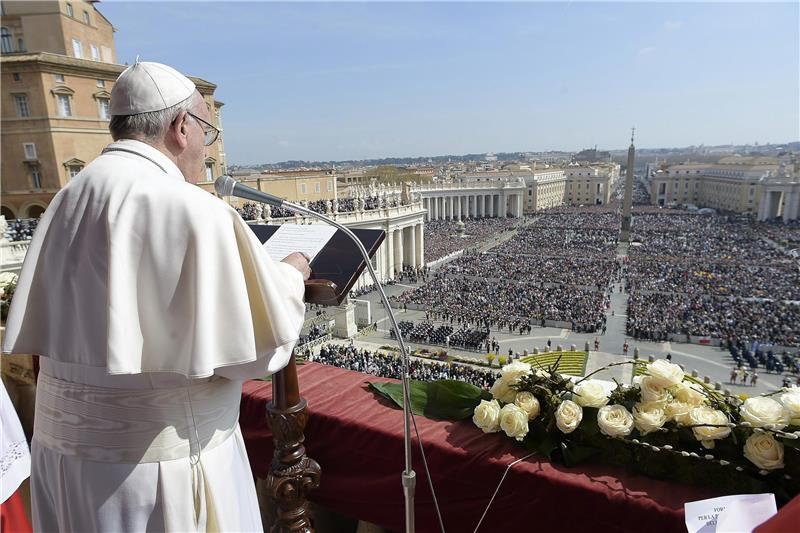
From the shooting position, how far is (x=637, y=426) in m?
2.26

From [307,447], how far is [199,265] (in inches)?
75.3

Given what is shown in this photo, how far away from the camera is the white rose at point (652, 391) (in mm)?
2293

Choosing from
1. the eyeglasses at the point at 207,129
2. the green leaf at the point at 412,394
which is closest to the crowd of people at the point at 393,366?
the green leaf at the point at 412,394

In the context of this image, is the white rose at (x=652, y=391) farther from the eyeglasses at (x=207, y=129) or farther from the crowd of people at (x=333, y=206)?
the crowd of people at (x=333, y=206)

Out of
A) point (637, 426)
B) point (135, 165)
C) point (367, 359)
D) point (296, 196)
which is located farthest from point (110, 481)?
point (296, 196)

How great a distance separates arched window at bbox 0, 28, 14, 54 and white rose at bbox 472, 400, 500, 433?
2943 cm

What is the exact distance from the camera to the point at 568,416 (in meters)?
2.32

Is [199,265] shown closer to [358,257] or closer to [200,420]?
[200,420]

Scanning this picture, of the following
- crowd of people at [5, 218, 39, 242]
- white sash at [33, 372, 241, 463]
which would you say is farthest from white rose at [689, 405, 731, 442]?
crowd of people at [5, 218, 39, 242]

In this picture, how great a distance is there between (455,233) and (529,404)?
187 ft

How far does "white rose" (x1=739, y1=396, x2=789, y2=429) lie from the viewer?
2078 millimetres

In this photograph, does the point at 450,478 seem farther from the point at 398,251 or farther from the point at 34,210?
the point at 398,251

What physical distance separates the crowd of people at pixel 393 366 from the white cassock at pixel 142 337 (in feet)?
39.6

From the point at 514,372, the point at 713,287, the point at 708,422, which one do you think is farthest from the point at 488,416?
the point at 713,287
